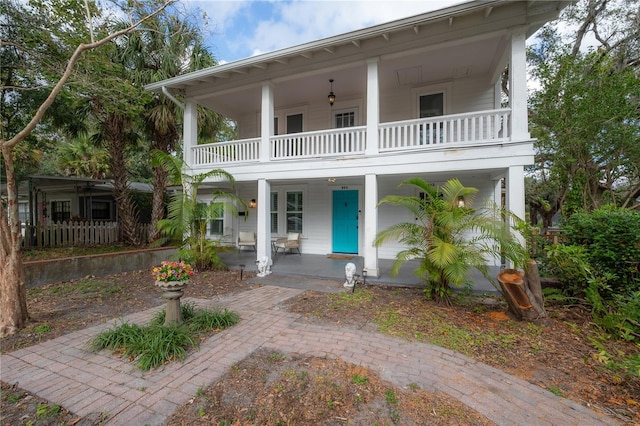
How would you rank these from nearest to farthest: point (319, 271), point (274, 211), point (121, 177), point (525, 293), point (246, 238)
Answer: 1. point (525, 293)
2. point (319, 271)
3. point (121, 177)
4. point (246, 238)
5. point (274, 211)

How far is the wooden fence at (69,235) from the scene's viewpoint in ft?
29.0

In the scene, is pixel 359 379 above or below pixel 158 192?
below

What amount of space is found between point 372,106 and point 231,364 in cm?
585

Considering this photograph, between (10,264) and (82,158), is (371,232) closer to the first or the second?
(10,264)

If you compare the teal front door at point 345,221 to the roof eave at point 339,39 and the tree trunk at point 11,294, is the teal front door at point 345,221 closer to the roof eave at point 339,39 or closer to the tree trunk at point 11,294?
the roof eave at point 339,39

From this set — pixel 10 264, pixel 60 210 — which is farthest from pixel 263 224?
pixel 60 210

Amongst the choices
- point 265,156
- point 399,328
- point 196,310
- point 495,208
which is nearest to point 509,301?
point 495,208

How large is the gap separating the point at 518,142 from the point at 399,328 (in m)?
4.39

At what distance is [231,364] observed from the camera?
9.42ft

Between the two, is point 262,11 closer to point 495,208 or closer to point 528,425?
point 495,208

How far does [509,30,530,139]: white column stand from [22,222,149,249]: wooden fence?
40.9 feet

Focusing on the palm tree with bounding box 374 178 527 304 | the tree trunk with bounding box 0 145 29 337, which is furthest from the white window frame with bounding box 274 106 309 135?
the tree trunk with bounding box 0 145 29 337

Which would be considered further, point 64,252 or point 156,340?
point 64,252

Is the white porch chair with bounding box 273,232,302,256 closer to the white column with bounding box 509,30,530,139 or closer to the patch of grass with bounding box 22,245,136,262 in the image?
the patch of grass with bounding box 22,245,136,262
